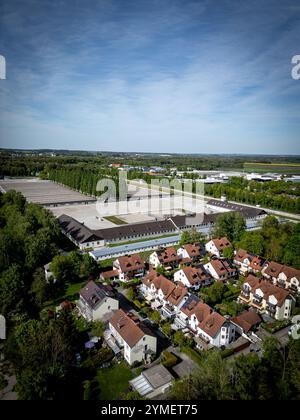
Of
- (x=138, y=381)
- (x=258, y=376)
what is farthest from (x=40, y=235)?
(x=258, y=376)

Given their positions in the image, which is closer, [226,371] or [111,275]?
[226,371]

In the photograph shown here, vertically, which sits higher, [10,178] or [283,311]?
[10,178]

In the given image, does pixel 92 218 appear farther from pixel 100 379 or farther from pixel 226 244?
pixel 100 379

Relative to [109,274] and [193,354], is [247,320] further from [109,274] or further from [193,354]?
[109,274]

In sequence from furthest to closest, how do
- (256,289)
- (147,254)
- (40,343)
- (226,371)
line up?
(147,254) < (256,289) < (40,343) < (226,371)

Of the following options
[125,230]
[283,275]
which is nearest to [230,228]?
[283,275]

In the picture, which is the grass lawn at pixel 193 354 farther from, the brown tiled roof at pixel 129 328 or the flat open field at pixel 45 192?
the flat open field at pixel 45 192
